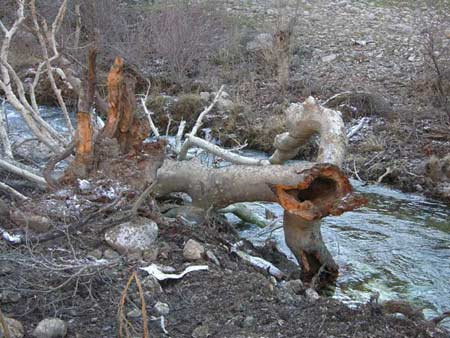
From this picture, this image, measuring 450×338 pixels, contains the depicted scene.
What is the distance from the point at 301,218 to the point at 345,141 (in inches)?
25.9

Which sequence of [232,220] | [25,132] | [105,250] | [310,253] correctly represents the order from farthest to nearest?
[25,132], [232,220], [310,253], [105,250]

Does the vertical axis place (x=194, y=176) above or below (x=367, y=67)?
above

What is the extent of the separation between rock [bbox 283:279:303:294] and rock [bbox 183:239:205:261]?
1.71 ft

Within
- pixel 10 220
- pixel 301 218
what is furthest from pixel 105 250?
pixel 301 218

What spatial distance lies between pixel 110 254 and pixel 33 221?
48 cm

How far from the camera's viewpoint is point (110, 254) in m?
3.79

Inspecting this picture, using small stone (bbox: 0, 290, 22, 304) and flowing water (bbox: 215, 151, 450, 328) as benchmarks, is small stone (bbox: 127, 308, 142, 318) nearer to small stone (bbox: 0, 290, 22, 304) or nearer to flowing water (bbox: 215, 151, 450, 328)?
small stone (bbox: 0, 290, 22, 304)

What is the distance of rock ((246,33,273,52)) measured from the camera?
11430mm

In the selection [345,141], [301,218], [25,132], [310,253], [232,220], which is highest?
[345,141]

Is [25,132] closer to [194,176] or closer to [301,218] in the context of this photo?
[194,176]

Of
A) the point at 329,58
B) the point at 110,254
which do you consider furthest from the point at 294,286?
the point at 329,58

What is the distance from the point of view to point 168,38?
35.9 feet

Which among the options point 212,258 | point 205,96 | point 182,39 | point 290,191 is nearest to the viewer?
point 212,258

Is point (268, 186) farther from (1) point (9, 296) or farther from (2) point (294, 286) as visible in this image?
(1) point (9, 296)
